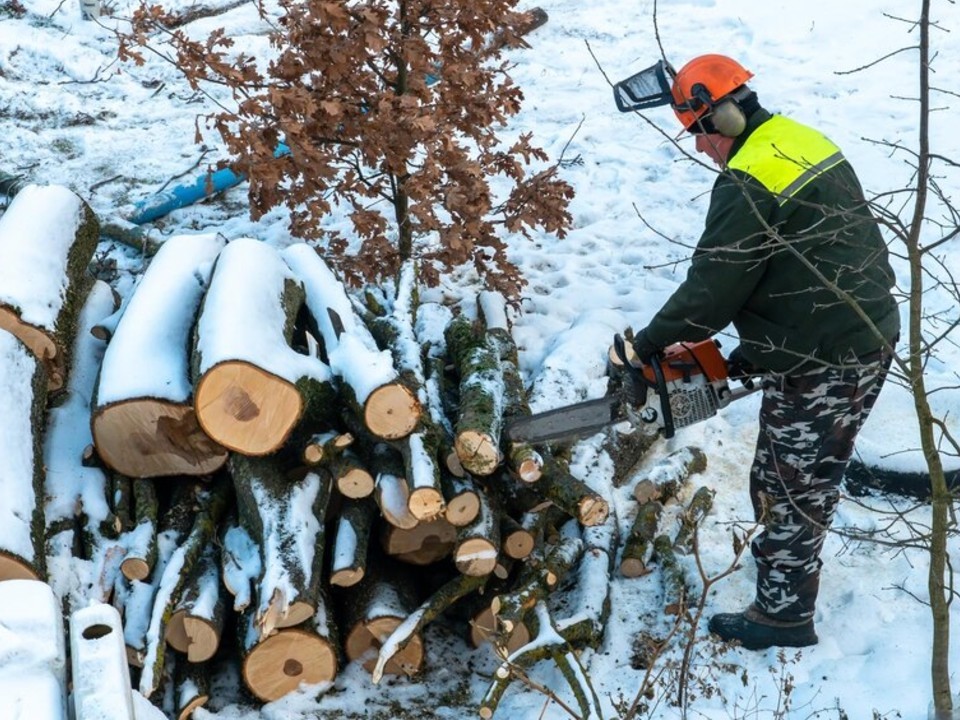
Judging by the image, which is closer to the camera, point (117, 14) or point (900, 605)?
point (900, 605)

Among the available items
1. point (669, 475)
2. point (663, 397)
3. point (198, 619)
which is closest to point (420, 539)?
point (198, 619)

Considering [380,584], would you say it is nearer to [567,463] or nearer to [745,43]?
[567,463]

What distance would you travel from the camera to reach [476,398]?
4.57m

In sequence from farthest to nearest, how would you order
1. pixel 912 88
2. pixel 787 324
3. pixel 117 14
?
pixel 117 14 → pixel 912 88 → pixel 787 324

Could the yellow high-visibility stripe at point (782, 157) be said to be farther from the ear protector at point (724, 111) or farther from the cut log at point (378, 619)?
the cut log at point (378, 619)

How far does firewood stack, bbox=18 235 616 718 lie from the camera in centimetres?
413

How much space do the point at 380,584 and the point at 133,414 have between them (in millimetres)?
1248

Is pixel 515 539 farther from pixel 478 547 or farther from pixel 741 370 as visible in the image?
pixel 741 370

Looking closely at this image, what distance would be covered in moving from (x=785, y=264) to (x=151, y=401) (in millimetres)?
2574

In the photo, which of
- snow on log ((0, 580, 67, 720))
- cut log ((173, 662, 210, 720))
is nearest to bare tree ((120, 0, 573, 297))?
cut log ((173, 662, 210, 720))

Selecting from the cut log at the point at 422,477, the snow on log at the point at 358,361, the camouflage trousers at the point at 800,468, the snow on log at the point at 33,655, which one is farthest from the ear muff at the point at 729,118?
the snow on log at the point at 33,655

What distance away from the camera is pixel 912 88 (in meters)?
8.88

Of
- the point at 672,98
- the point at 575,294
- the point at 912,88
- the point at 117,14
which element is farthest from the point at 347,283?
the point at 117,14

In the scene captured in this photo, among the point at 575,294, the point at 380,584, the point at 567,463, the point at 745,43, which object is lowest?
the point at 380,584
